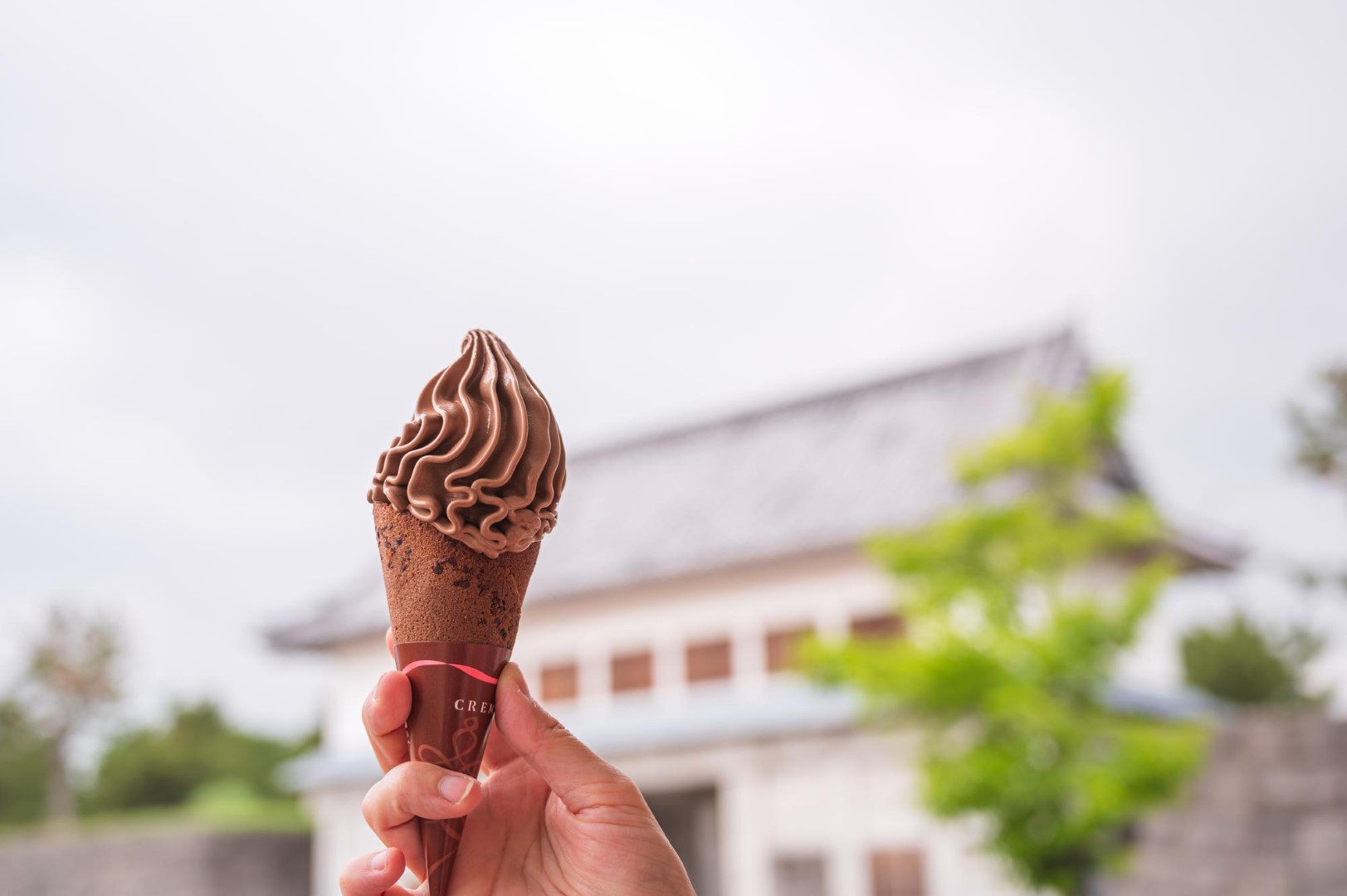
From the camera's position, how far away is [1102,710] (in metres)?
8.52

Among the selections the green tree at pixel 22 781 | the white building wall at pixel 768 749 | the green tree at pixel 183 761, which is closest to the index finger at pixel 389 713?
the white building wall at pixel 768 749

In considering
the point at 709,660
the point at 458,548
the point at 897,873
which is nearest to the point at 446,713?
the point at 458,548

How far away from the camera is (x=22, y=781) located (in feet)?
76.8

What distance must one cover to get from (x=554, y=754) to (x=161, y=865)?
17.0m

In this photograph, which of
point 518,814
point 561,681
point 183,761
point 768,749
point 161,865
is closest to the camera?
point 518,814

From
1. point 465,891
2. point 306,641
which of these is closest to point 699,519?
point 306,641

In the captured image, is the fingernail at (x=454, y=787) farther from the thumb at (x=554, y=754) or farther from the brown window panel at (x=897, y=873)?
the brown window panel at (x=897, y=873)

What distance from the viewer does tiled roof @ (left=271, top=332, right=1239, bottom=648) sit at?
13.2 m

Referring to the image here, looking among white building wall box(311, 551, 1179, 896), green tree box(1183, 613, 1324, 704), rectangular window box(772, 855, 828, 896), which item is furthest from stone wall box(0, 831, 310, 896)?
green tree box(1183, 613, 1324, 704)

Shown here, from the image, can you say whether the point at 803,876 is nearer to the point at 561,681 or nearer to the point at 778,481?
the point at 561,681

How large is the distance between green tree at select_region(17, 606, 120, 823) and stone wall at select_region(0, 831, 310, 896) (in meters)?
4.50

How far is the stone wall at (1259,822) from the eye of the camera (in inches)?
398

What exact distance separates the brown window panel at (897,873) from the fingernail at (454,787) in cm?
1126

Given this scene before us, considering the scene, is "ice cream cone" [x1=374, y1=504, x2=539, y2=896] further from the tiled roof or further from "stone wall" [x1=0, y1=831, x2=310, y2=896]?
"stone wall" [x1=0, y1=831, x2=310, y2=896]
